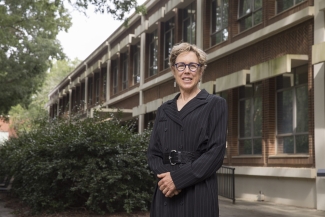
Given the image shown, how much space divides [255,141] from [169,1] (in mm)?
10572

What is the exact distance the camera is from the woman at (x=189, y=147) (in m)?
3.73

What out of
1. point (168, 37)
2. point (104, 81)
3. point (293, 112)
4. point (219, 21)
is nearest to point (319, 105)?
point (293, 112)

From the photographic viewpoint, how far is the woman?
12.2ft

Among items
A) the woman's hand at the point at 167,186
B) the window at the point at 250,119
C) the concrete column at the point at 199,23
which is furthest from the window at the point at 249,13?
the woman's hand at the point at 167,186

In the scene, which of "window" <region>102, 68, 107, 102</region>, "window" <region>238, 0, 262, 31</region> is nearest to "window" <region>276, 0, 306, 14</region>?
"window" <region>238, 0, 262, 31</region>

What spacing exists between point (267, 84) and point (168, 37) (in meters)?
11.6

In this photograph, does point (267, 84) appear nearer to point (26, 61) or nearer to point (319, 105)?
point (319, 105)

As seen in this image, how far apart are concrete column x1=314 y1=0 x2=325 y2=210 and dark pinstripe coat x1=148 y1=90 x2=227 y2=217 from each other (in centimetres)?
1131

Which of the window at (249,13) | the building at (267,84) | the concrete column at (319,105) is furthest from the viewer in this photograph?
the window at (249,13)

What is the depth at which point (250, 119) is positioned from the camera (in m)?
19.2

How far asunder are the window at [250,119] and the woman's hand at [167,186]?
14.8m

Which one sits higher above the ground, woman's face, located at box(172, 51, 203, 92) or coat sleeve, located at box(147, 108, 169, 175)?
woman's face, located at box(172, 51, 203, 92)

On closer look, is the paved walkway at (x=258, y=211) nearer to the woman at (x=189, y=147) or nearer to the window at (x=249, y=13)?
the window at (x=249, y=13)

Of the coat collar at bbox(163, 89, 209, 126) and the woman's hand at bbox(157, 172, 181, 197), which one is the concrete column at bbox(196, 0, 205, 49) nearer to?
the coat collar at bbox(163, 89, 209, 126)
